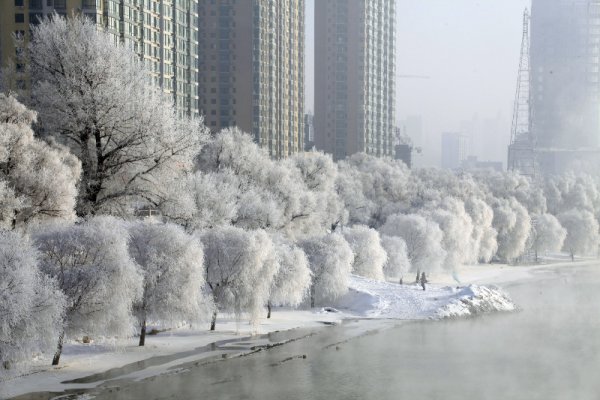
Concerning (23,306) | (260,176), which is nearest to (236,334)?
(23,306)

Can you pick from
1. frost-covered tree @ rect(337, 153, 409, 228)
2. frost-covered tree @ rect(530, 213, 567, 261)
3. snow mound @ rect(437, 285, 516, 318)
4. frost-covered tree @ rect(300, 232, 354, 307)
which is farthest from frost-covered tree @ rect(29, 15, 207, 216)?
frost-covered tree @ rect(530, 213, 567, 261)

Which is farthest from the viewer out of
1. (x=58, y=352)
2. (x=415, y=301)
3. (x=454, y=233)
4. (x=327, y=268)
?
(x=454, y=233)

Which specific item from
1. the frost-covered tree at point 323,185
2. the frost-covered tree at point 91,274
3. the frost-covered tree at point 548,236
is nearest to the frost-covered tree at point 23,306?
the frost-covered tree at point 91,274

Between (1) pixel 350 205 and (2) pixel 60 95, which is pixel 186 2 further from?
(2) pixel 60 95

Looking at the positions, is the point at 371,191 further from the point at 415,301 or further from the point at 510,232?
the point at 415,301

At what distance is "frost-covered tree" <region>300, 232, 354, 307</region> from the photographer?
310 feet

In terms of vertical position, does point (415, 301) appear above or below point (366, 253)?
below

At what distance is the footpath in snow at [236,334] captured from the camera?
188 ft

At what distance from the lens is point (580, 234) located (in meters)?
186

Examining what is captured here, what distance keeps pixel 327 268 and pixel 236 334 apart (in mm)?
21426

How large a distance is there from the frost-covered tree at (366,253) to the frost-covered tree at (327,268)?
1142 cm

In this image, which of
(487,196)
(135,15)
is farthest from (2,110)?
(487,196)

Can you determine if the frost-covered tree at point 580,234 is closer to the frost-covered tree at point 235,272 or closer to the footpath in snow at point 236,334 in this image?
the footpath in snow at point 236,334

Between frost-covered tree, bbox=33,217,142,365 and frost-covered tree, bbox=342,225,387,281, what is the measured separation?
50503 millimetres
